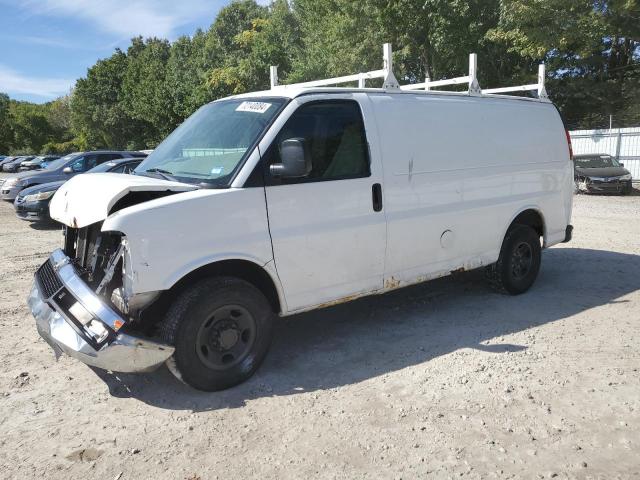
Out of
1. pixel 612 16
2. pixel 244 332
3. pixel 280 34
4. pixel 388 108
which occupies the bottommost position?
pixel 244 332

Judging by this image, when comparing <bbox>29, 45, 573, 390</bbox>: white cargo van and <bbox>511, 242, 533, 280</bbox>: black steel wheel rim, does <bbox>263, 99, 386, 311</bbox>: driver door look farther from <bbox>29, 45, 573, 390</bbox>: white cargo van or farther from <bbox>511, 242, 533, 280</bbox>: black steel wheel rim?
<bbox>511, 242, 533, 280</bbox>: black steel wheel rim

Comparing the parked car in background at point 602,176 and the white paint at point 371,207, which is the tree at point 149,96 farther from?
the white paint at point 371,207

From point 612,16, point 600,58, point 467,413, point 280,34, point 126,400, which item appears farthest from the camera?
point 280,34

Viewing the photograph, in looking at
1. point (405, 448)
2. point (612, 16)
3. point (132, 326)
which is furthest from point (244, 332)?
point (612, 16)

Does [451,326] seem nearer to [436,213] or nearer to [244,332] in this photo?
[436,213]

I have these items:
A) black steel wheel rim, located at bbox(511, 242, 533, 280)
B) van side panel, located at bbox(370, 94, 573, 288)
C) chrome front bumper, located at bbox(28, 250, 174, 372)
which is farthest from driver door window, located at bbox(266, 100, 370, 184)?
black steel wheel rim, located at bbox(511, 242, 533, 280)

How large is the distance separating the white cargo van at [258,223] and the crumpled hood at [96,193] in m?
0.01

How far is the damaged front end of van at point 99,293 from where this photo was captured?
355cm

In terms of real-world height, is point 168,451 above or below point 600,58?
below

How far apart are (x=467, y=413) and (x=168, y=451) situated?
197cm

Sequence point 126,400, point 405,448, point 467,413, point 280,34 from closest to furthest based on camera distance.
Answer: point 405,448 → point 467,413 → point 126,400 → point 280,34

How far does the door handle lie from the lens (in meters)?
4.62

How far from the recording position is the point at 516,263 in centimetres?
634

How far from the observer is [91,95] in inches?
2383
